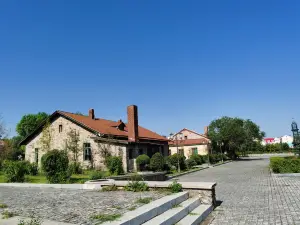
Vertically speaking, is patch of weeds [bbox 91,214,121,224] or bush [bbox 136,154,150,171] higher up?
patch of weeds [bbox 91,214,121,224]

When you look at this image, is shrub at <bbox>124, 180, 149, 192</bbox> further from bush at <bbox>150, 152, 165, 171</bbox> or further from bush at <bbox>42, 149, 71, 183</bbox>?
bush at <bbox>150, 152, 165, 171</bbox>

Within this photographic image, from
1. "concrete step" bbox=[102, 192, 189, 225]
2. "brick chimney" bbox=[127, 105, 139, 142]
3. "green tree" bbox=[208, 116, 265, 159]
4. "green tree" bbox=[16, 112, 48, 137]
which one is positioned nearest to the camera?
"concrete step" bbox=[102, 192, 189, 225]

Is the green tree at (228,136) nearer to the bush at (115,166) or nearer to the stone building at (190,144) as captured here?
the stone building at (190,144)

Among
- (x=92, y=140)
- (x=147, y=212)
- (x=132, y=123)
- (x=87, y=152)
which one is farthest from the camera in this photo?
(x=132, y=123)

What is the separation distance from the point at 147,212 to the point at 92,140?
838 inches

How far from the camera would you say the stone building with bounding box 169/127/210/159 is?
4970 cm

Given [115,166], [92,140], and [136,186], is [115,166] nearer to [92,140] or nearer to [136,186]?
[92,140]

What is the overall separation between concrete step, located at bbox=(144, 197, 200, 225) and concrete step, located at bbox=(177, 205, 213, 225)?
105 mm

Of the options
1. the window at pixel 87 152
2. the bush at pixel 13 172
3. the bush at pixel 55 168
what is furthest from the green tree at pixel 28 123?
the bush at pixel 55 168

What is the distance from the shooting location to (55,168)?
45.0 feet

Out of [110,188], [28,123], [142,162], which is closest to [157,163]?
[142,162]

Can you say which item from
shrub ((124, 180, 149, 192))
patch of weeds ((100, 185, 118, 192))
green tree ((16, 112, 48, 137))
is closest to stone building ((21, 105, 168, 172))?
patch of weeds ((100, 185, 118, 192))

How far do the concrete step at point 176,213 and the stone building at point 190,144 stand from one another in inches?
1574

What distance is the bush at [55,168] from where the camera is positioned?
44.5ft
